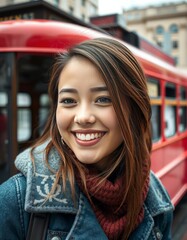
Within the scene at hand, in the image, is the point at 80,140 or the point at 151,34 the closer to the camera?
the point at 80,140

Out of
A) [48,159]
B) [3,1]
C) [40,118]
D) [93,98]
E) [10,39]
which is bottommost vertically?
[40,118]

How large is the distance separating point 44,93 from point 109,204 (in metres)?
4.71

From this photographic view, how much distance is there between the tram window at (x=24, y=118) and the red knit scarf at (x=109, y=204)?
4.34 meters

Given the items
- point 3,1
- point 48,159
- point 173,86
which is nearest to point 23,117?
point 173,86

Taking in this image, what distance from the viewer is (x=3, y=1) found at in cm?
2058

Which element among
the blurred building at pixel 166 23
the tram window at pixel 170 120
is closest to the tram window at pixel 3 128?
the tram window at pixel 170 120

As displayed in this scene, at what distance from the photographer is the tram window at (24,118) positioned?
5531 millimetres

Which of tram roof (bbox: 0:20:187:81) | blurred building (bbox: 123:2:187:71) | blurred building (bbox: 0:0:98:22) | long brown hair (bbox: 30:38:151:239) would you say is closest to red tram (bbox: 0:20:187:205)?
tram roof (bbox: 0:20:187:81)

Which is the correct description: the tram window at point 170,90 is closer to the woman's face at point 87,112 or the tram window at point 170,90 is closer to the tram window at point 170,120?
the tram window at point 170,120

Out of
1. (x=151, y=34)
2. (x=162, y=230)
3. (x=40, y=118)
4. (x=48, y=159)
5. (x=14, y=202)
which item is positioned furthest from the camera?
(x=151, y=34)

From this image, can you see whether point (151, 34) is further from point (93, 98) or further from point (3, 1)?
point (93, 98)

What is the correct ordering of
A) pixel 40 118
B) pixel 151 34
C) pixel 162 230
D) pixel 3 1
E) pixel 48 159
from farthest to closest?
1. pixel 151 34
2. pixel 3 1
3. pixel 40 118
4. pixel 162 230
5. pixel 48 159

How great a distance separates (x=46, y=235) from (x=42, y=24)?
7.99ft

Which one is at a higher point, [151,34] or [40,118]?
[151,34]
